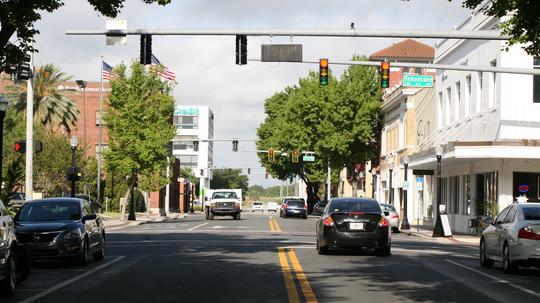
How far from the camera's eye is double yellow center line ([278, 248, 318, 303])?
13.3m

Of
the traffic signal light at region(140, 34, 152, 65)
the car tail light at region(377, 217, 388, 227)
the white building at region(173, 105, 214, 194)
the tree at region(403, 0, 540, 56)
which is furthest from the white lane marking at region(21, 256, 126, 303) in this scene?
the white building at region(173, 105, 214, 194)

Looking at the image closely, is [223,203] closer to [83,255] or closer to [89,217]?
[89,217]

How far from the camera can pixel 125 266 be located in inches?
766

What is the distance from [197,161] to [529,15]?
176796 mm

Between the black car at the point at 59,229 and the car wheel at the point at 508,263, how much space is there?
9146mm

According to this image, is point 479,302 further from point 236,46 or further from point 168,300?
point 236,46

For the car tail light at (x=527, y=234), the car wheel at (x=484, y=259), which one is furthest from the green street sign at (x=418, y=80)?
the car tail light at (x=527, y=234)

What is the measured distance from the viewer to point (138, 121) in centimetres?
5847

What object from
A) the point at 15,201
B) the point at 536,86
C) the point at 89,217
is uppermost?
the point at 536,86

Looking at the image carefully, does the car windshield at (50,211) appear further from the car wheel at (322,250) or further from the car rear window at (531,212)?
the car rear window at (531,212)

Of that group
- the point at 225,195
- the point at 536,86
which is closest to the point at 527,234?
the point at 536,86

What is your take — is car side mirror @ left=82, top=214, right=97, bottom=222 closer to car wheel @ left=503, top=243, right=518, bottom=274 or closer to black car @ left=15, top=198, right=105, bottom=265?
black car @ left=15, top=198, right=105, bottom=265

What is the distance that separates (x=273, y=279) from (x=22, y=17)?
28.1 feet

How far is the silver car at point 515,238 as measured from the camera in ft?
60.4
